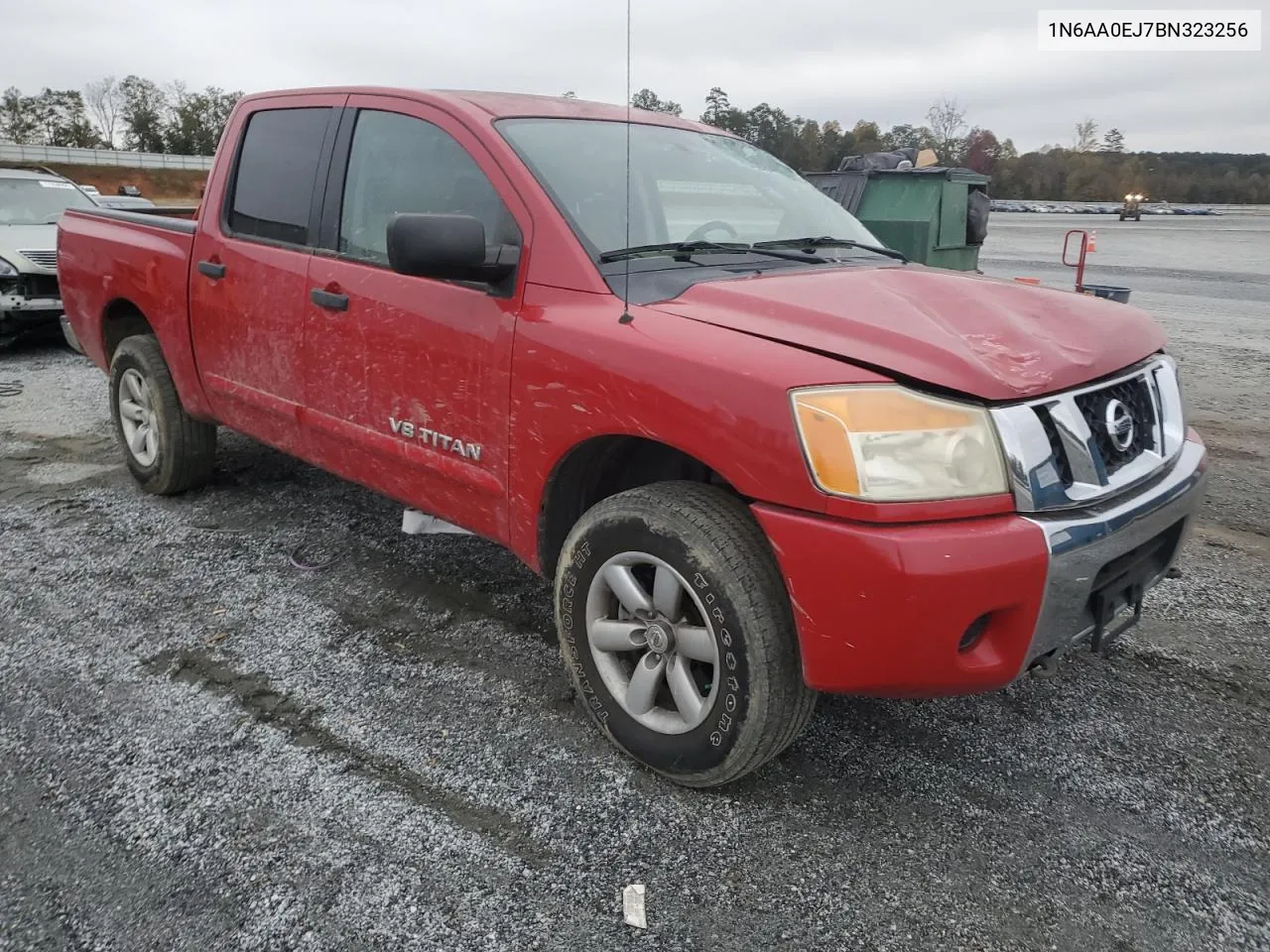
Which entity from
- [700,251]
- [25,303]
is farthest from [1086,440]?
[25,303]

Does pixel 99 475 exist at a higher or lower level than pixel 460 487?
lower

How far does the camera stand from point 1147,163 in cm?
7450

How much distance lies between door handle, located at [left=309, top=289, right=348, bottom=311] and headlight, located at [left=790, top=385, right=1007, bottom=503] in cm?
181

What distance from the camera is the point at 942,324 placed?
7.47 ft

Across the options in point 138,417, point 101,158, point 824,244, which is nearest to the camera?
point 824,244

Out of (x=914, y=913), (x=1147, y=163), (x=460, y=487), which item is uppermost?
(x=1147, y=163)

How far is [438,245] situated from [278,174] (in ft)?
5.30

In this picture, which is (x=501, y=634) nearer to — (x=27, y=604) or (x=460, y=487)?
(x=460, y=487)

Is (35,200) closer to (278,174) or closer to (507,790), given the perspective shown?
(278,174)

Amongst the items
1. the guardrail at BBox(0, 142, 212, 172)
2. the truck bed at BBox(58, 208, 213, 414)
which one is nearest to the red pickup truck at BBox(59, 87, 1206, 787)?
the truck bed at BBox(58, 208, 213, 414)

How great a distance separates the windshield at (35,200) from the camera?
936 centimetres

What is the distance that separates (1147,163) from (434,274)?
8658 cm

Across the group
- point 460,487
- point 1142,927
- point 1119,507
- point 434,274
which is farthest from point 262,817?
point 1119,507

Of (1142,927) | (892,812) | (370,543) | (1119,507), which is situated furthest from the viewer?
(370,543)
